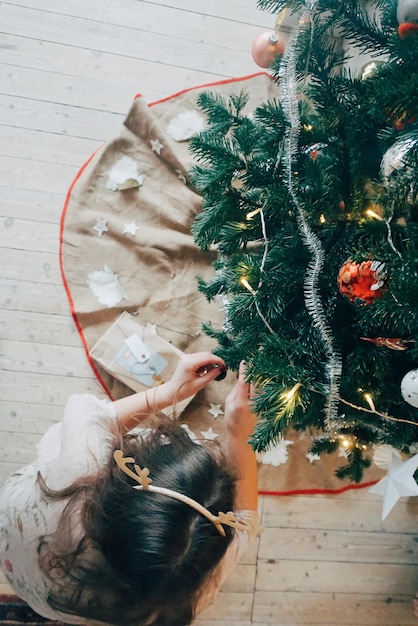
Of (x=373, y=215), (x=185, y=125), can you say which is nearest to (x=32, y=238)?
(x=185, y=125)

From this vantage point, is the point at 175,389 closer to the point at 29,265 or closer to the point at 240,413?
the point at 240,413

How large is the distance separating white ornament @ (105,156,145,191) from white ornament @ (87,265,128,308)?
24 cm

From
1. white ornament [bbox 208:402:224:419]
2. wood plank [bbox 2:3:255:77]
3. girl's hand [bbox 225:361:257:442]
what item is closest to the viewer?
girl's hand [bbox 225:361:257:442]

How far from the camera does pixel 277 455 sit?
1468 millimetres

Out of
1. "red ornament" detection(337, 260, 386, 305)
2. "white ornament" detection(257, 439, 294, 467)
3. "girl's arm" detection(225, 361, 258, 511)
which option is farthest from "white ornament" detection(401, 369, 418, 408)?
"white ornament" detection(257, 439, 294, 467)

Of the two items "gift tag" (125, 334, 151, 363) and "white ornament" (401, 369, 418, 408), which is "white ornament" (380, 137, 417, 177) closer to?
"white ornament" (401, 369, 418, 408)

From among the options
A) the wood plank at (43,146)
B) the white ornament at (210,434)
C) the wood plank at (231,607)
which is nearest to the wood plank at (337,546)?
the wood plank at (231,607)

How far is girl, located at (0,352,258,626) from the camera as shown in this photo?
783mm

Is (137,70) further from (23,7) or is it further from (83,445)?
(83,445)

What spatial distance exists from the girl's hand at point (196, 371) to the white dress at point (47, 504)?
0.17m

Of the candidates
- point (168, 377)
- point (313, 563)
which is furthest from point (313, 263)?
point (313, 563)

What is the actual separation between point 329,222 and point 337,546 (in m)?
1.04

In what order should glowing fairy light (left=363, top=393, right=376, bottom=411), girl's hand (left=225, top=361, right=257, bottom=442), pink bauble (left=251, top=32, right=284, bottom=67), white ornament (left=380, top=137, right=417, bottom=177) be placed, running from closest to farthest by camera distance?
white ornament (left=380, top=137, right=417, bottom=177)
glowing fairy light (left=363, top=393, right=376, bottom=411)
girl's hand (left=225, top=361, right=257, bottom=442)
pink bauble (left=251, top=32, right=284, bottom=67)

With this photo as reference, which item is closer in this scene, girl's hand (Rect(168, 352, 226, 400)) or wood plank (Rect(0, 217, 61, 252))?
girl's hand (Rect(168, 352, 226, 400))
